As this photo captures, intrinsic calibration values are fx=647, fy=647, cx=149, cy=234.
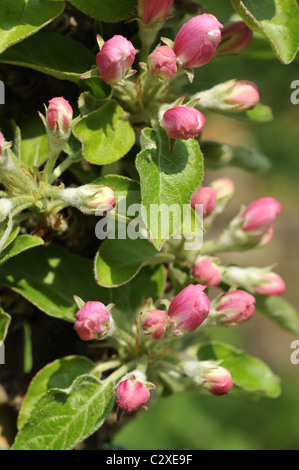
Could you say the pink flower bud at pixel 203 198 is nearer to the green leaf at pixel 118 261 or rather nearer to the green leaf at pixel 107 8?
the green leaf at pixel 118 261

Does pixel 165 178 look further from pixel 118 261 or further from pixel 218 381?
pixel 218 381

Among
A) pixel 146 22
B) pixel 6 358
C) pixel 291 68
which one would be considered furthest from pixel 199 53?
pixel 291 68

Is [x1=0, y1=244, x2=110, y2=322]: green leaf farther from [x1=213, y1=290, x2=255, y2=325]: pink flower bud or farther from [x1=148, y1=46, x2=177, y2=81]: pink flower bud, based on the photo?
[x1=148, y1=46, x2=177, y2=81]: pink flower bud

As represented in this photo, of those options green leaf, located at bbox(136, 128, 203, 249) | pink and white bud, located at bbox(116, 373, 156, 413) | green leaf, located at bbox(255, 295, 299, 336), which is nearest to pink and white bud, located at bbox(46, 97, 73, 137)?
green leaf, located at bbox(136, 128, 203, 249)

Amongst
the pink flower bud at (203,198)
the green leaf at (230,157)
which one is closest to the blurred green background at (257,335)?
the green leaf at (230,157)

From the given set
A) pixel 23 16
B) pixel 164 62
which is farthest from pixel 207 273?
pixel 23 16
